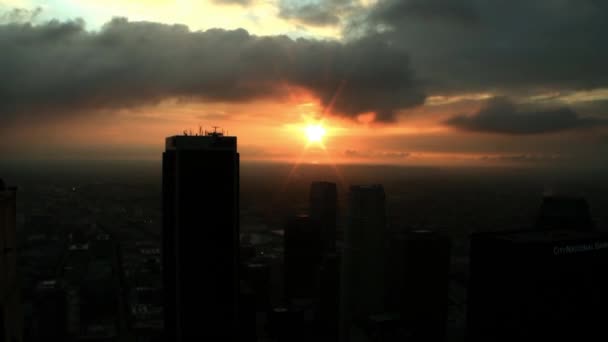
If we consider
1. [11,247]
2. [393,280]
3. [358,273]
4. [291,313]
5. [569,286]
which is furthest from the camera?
[358,273]

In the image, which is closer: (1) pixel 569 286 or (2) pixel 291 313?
(1) pixel 569 286

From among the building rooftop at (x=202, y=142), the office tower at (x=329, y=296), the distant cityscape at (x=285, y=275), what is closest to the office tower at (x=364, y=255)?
the distant cityscape at (x=285, y=275)

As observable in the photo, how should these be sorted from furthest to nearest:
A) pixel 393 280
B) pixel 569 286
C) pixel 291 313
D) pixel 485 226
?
pixel 485 226 → pixel 393 280 → pixel 291 313 → pixel 569 286

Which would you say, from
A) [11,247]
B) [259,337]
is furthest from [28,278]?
[11,247]

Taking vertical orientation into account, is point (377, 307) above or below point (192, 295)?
below

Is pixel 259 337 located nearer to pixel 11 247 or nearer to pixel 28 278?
pixel 28 278

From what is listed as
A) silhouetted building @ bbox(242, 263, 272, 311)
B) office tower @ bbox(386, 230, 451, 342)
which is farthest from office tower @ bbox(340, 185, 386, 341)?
silhouetted building @ bbox(242, 263, 272, 311)

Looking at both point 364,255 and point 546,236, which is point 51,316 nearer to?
point 364,255
